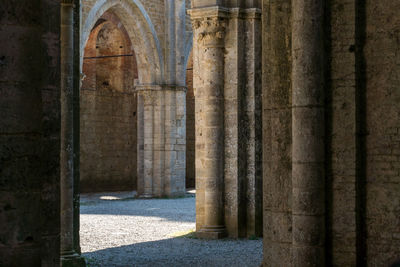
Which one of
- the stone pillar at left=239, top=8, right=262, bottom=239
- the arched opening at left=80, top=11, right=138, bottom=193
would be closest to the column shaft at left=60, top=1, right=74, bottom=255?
the stone pillar at left=239, top=8, right=262, bottom=239

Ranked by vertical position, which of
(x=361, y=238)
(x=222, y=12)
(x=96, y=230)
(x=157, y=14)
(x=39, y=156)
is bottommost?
(x=96, y=230)

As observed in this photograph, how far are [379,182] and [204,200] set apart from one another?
180 inches

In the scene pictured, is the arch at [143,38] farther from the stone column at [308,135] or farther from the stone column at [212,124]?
the stone column at [308,135]

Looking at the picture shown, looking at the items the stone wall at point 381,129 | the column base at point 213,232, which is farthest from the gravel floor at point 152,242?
the stone wall at point 381,129

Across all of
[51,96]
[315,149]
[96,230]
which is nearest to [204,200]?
[96,230]

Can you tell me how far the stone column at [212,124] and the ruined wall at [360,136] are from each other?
3908 millimetres

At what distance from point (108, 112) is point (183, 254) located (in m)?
14.7

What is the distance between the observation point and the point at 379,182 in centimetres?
544

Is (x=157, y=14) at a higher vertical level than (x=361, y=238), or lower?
higher

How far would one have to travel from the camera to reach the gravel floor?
26.1 ft

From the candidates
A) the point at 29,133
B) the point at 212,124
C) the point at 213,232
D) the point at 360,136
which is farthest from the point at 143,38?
the point at 29,133

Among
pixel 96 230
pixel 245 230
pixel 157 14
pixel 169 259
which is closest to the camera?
pixel 169 259

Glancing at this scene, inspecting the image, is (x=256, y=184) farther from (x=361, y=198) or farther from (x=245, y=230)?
(x=361, y=198)

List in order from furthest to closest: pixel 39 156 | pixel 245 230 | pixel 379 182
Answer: pixel 245 230 < pixel 379 182 < pixel 39 156
